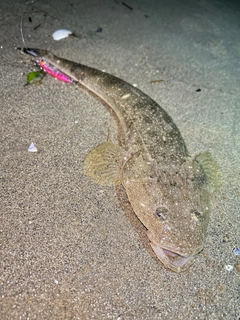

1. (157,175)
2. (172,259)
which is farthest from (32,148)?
(172,259)

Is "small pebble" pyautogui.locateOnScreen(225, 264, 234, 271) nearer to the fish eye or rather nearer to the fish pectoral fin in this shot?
the fish eye

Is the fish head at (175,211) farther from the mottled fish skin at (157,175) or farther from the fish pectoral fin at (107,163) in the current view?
the fish pectoral fin at (107,163)

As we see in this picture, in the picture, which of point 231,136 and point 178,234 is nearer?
point 178,234

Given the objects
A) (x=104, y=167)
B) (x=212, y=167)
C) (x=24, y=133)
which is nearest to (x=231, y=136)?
(x=212, y=167)

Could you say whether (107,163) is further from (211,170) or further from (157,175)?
(211,170)

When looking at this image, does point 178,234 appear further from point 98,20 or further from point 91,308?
point 98,20
